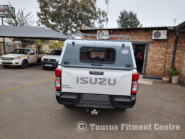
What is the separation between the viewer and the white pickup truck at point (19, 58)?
10.0 m

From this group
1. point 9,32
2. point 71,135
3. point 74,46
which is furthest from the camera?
point 9,32

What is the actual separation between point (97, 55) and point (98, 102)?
125 centimetres

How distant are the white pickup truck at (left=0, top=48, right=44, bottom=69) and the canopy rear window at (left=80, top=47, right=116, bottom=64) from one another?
27.9 feet

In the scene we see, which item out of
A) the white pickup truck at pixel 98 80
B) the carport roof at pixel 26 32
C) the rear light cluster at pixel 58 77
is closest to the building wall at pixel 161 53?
the white pickup truck at pixel 98 80

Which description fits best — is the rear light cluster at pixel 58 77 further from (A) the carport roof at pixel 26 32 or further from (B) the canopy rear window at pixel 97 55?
(A) the carport roof at pixel 26 32

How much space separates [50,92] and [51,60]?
5007 millimetres

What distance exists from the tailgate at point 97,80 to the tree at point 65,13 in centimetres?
2427

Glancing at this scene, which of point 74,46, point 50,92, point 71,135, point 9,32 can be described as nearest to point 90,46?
point 74,46

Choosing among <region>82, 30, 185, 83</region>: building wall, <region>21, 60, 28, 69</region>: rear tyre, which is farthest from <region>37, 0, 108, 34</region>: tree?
<region>82, 30, 185, 83</region>: building wall

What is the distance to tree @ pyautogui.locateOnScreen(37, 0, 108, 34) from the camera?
24.9 meters

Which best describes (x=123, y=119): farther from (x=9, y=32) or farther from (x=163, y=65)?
(x=9, y=32)

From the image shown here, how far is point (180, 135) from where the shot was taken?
2.98 metres

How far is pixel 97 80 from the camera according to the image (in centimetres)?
295

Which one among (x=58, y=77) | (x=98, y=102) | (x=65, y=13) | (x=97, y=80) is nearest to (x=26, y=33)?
(x=58, y=77)
